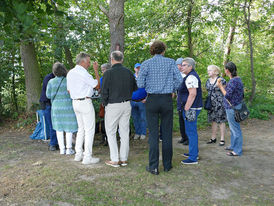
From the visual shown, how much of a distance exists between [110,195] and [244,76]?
10.1 m

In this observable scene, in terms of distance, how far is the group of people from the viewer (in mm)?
4078

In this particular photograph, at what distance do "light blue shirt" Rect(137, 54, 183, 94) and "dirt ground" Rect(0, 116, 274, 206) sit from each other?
1452mm

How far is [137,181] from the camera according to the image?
3.88 metres

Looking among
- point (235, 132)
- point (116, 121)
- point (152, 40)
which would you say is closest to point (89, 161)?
point (116, 121)

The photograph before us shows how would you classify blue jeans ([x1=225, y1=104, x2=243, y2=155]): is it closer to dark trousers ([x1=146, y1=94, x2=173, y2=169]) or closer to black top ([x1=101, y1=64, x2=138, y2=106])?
dark trousers ([x1=146, y1=94, x2=173, y2=169])

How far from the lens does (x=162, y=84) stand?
13.2 ft

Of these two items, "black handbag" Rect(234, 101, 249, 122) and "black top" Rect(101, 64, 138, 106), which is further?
"black handbag" Rect(234, 101, 249, 122)

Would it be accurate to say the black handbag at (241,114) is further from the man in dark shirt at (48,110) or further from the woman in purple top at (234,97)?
the man in dark shirt at (48,110)

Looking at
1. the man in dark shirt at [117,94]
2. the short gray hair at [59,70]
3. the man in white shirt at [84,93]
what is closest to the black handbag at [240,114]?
the man in dark shirt at [117,94]

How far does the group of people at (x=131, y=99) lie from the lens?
4.08m

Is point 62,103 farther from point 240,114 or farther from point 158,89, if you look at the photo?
point 240,114

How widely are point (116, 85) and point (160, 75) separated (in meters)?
0.80

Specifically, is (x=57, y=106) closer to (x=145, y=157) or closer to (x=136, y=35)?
(x=145, y=157)

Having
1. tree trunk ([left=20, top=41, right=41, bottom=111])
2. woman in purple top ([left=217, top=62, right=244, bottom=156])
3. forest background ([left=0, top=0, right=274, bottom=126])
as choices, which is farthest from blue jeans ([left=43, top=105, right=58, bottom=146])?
woman in purple top ([left=217, top=62, right=244, bottom=156])
